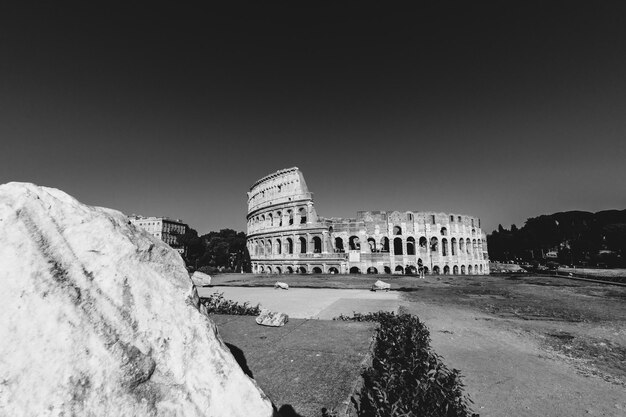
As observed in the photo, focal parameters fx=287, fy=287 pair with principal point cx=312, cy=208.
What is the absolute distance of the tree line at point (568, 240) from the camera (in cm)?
5312

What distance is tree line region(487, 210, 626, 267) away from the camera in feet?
174

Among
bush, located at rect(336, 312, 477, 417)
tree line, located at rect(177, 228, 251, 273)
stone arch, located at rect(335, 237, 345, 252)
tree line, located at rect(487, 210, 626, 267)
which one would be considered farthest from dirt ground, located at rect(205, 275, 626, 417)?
tree line, located at rect(177, 228, 251, 273)

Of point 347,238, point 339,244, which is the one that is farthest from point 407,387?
point 339,244

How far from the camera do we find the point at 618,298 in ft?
36.6

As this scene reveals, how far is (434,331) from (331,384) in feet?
17.9

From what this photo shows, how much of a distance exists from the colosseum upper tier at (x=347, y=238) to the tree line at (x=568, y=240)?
33.9 m

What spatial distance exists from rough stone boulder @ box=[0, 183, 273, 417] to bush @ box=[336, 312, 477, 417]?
49.6 inches

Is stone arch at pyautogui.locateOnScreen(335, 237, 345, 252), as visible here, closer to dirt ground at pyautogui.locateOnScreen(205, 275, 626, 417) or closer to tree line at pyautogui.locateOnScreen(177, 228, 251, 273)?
dirt ground at pyautogui.locateOnScreen(205, 275, 626, 417)

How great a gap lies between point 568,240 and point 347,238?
68.9 m

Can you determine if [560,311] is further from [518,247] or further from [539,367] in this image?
[518,247]

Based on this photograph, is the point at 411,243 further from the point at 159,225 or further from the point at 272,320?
the point at 159,225

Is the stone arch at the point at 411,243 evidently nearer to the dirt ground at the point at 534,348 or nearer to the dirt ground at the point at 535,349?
the dirt ground at the point at 534,348

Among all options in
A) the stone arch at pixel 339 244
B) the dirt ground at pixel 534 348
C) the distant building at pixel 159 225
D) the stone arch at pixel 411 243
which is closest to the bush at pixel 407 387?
the dirt ground at pixel 534 348

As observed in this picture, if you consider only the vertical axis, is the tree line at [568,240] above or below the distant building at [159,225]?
below
